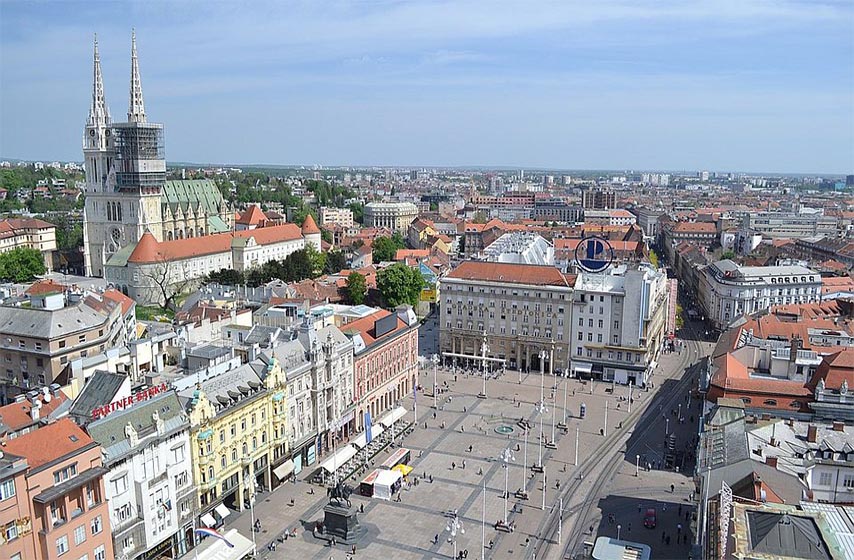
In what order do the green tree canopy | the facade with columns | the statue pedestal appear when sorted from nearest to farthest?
the statue pedestal
the facade with columns
the green tree canopy

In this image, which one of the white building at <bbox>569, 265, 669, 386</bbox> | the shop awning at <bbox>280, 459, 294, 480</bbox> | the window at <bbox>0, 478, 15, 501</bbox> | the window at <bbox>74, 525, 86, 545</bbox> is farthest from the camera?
the white building at <bbox>569, 265, 669, 386</bbox>

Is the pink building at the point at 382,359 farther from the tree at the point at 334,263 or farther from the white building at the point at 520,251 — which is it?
the tree at the point at 334,263

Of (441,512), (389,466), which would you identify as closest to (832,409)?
(441,512)

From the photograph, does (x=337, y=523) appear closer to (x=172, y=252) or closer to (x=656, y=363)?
(x=656, y=363)

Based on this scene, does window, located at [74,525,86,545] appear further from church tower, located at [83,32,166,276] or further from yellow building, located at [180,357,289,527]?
church tower, located at [83,32,166,276]

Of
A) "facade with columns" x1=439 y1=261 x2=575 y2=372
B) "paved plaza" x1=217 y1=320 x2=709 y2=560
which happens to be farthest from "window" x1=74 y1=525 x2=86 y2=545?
"facade with columns" x1=439 y1=261 x2=575 y2=372

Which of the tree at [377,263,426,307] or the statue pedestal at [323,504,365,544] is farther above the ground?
the tree at [377,263,426,307]
